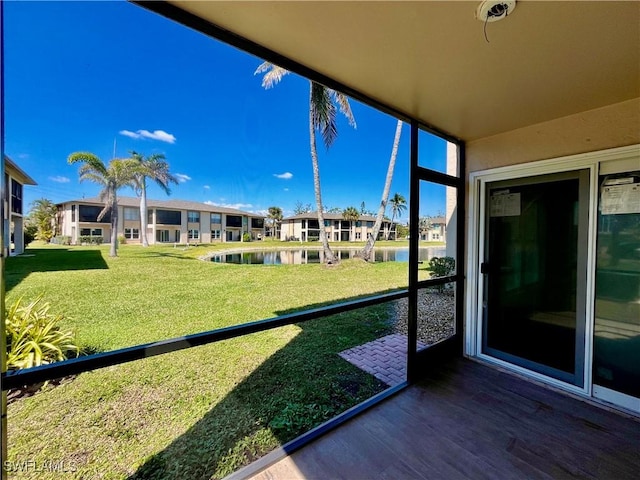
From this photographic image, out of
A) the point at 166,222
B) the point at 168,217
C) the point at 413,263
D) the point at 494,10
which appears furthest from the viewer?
the point at 168,217

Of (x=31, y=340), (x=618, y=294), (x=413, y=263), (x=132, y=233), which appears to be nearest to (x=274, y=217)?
(x=132, y=233)

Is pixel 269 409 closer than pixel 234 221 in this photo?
Yes

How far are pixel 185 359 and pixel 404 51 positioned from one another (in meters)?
4.04

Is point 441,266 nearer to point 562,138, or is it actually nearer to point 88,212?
point 562,138

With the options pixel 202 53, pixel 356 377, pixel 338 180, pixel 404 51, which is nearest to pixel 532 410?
pixel 356 377

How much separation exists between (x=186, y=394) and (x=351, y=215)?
32.6 m

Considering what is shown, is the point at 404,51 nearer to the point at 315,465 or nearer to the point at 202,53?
the point at 315,465

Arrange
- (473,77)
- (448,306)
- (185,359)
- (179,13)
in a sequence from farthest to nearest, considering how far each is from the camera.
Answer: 1. (185,359)
2. (448,306)
3. (473,77)
4. (179,13)

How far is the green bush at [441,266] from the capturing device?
10.6 ft

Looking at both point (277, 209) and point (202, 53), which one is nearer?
point (202, 53)

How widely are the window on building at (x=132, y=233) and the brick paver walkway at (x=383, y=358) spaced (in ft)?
59.5

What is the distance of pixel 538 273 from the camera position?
8.63 ft

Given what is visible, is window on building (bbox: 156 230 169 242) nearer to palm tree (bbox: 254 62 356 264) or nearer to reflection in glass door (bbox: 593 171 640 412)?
palm tree (bbox: 254 62 356 264)

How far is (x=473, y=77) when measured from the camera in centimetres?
173
